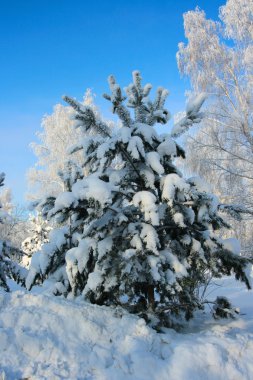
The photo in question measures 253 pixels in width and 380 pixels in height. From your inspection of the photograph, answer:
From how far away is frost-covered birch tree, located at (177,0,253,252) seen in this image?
40.7 ft

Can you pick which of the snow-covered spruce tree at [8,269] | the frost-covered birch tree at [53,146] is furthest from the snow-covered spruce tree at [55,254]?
the frost-covered birch tree at [53,146]

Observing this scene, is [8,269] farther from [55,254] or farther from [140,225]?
[140,225]

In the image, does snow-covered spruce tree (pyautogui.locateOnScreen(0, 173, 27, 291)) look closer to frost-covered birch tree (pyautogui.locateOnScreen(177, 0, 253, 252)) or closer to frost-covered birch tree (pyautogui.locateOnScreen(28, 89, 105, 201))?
frost-covered birch tree (pyautogui.locateOnScreen(177, 0, 253, 252))

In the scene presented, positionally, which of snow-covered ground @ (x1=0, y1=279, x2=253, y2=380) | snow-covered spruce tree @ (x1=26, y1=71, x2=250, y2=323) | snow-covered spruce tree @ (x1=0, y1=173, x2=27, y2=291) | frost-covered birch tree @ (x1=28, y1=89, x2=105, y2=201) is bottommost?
snow-covered ground @ (x1=0, y1=279, x2=253, y2=380)

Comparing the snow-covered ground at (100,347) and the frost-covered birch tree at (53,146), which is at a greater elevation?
the frost-covered birch tree at (53,146)

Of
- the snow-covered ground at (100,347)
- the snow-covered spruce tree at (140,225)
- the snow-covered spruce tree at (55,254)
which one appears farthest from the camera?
the snow-covered spruce tree at (55,254)

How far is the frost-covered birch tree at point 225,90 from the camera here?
40.7 feet

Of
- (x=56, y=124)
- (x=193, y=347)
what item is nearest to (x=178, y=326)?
(x=193, y=347)

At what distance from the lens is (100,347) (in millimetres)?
2809

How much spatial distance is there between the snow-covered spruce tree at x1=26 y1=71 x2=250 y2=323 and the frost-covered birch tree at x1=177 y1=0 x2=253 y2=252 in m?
8.81

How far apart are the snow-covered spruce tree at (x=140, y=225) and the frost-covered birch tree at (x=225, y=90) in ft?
28.9

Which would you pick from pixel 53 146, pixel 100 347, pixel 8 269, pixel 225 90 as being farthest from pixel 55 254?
pixel 53 146

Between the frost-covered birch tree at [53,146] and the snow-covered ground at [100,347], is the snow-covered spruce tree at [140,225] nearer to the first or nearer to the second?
the snow-covered ground at [100,347]

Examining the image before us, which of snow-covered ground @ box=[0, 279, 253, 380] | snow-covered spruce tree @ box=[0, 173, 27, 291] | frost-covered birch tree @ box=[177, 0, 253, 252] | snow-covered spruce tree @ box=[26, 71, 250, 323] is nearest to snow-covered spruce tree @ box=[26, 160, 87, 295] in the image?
snow-covered spruce tree @ box=[26, 71, 250, 323]
